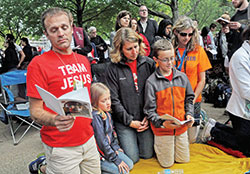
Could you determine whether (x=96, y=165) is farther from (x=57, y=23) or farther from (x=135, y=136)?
(x=57, y=23)

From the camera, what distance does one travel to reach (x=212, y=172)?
2592 mm

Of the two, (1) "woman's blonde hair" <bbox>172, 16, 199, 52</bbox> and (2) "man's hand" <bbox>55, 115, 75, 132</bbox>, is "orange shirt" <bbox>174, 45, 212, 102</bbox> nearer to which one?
(1) "woman's blonde hair" <bbox>172, 16, 199, 52</bbox>

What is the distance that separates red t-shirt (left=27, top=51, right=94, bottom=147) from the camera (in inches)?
64.2

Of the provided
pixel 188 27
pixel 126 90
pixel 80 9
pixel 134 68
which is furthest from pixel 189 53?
pixel 80 9

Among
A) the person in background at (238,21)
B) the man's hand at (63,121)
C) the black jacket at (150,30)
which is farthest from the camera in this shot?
the black jacket at (150,30)

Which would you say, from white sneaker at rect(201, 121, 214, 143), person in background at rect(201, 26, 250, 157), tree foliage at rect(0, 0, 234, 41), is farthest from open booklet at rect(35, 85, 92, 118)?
tree foliage at rect(0, 0, 234, 41)

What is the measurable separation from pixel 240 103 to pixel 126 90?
151 centimetres

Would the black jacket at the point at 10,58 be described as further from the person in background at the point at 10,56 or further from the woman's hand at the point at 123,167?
the woman's hand at the point at 123,167

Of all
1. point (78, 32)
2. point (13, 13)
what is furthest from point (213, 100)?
point (13, 13)

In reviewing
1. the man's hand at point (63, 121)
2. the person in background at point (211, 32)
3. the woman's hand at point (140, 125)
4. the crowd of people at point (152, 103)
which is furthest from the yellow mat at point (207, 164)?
the person in background at point (211, 32)

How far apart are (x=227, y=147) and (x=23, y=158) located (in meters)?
3.17

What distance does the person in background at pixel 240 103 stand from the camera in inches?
106

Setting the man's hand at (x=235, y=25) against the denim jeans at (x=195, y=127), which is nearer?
the denim jeans at (x=195, y=127)

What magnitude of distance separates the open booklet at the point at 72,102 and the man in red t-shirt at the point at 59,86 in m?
0.20
